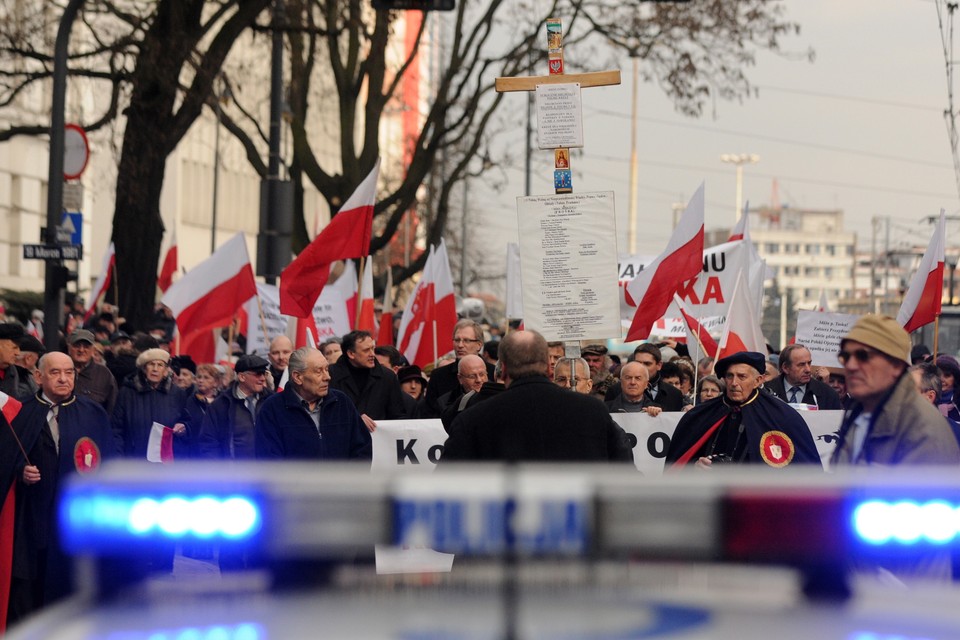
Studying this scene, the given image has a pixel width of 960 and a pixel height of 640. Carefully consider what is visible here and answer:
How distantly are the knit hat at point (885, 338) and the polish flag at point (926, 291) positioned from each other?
10.9 metres

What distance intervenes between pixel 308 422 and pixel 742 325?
7085 millimetres

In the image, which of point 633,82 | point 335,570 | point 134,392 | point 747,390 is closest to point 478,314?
point 134,392

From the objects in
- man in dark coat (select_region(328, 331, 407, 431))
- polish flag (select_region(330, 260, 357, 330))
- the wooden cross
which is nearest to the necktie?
man in dark coat (select_region(328, 331, 407, 431))

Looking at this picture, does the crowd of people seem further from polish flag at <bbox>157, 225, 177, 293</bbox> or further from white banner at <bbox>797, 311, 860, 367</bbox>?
polish flag at <bbox>157, 225, 177, 293</bbox>

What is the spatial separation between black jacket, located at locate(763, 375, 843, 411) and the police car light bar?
435 inches

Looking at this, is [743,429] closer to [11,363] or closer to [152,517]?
[11,363]

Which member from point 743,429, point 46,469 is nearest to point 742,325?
point 743,429

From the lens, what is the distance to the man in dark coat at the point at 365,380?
38.5 ft

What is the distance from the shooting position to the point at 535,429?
20.9 feet

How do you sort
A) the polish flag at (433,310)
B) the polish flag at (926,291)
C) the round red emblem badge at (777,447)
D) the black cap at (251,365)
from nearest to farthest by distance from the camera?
1. the round red emblem badge at (777,447)
2. the black cap at (251,365)
3. the polish flag at (926,291)
4. the polish flag at (433,310)

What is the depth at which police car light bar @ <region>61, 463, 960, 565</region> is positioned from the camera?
2.11 metres

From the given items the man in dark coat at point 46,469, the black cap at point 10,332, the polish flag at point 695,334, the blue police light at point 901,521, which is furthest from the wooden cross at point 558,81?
the blue police light at point 901,521

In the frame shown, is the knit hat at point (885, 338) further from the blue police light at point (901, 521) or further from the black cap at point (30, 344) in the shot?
the black cap at point (30, 344)

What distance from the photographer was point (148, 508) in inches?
84.4
